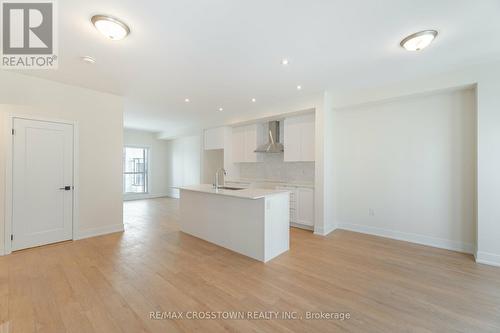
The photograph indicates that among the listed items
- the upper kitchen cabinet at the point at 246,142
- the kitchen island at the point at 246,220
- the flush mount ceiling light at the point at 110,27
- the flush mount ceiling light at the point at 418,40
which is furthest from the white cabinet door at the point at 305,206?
the flush mount ceiling light at the point at 110,27

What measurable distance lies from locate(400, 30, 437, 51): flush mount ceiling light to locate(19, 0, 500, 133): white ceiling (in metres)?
0.07

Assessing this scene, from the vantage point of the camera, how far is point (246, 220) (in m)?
3.27

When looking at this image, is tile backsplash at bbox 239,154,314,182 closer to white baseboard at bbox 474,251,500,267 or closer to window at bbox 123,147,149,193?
white baseboard at bbox 474,251,500,267

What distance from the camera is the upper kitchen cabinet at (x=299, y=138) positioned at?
4730 mm

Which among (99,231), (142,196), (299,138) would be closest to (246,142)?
(299,138)

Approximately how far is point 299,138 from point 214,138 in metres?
2.81

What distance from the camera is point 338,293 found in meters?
2.30

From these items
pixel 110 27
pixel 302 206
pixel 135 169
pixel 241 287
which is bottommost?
pixel 241 287

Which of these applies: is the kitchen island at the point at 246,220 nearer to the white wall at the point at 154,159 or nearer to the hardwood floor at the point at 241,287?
the hardwood floor at the point at 241,287

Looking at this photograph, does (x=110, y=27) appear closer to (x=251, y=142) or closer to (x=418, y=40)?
(x=418, y=40)

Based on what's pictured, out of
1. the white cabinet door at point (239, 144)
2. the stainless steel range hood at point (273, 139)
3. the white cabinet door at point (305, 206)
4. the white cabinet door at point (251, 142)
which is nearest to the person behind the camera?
the white cabinet door at point (305, 206)

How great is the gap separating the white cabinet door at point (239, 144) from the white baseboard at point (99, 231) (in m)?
3.27

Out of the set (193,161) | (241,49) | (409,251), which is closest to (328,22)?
(241,49)

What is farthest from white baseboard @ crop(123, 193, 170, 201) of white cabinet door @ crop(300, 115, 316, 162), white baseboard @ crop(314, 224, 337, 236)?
white baseboard @ crop(314, 224, 337, 236)
